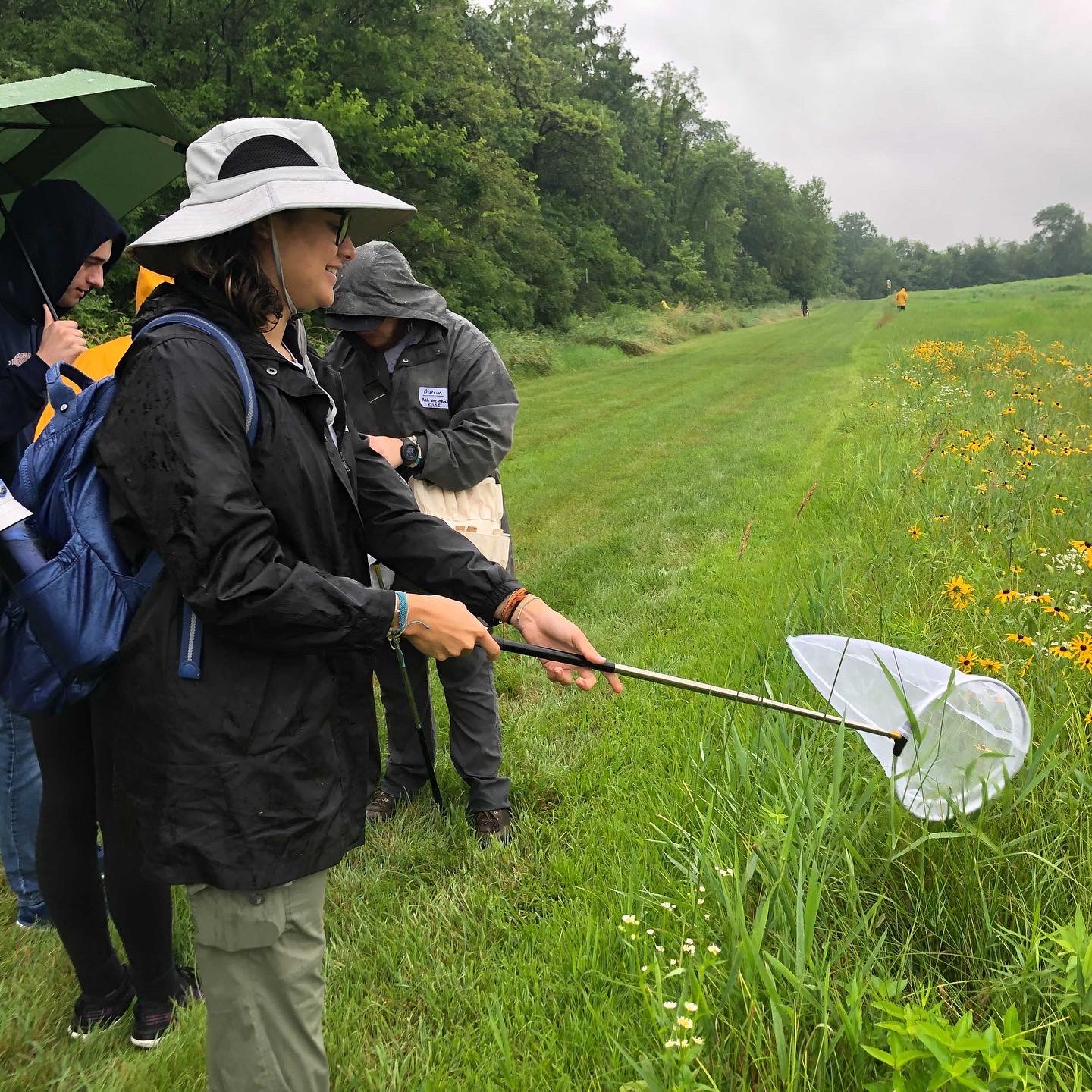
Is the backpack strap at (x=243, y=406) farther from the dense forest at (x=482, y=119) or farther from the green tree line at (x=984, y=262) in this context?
the green tree line at (x=984, y=262)

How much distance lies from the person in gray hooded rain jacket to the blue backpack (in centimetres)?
132

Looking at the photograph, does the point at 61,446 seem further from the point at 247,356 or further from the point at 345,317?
the point at 345,317

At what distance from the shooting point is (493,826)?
9.30ft

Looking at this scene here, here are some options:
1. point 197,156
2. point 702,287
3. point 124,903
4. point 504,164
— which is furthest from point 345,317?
point 702,287

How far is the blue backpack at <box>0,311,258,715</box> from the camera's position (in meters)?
1.44

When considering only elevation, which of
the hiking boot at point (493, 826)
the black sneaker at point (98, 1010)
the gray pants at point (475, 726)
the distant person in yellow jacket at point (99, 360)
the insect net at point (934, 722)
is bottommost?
the black sneaker at point (98, 1010)

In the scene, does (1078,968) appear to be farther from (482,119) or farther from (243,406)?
(482,119)

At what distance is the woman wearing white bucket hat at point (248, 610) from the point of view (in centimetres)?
136

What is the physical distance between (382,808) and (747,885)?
1525mm

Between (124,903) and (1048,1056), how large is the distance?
1.99m

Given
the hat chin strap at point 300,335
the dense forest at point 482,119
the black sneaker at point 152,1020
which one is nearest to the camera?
the hat chin strap at point 300,335

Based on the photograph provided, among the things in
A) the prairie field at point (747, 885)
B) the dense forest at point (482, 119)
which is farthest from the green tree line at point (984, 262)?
the prairie field at point (747, 885)

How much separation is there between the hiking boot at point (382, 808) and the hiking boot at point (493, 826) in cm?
36

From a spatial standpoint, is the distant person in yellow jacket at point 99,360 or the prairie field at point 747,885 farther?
the distant person in yellow jacket at point 99,360
